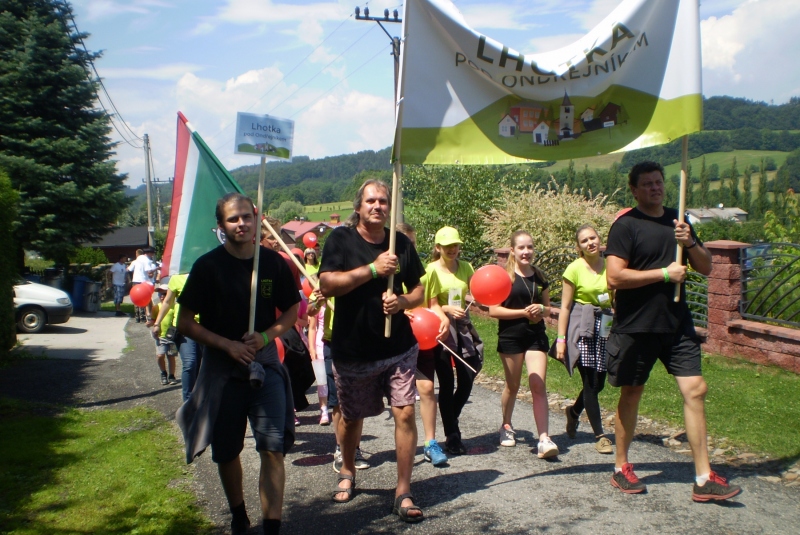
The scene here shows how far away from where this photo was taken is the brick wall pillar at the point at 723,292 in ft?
31.5

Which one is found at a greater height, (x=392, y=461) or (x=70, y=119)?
(x=70, y=119)

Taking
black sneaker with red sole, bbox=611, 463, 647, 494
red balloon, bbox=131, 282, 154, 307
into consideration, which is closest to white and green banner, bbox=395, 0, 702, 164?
black sneaker with red sole, bbox=611, 463, 647, 494

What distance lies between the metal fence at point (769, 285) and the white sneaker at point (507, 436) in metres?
4.76

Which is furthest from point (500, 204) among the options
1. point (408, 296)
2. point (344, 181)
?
point (344, 181)

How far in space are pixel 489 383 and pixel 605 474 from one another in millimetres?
3830

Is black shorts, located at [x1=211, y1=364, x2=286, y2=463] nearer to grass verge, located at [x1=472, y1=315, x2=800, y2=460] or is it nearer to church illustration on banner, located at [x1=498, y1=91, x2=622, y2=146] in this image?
church illustration on banner, located at [x1=498, y1=91, x2=622, y2=146]

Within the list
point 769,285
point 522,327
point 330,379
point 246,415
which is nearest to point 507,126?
point 522,327

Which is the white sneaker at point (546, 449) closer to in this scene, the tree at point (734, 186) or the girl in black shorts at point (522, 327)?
the girl in black shorts at point (522, 327)

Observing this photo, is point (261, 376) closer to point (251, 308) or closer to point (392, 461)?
point (251, 308)

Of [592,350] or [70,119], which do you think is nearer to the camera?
[592,350]

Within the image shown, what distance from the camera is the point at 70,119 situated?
77.5 ft

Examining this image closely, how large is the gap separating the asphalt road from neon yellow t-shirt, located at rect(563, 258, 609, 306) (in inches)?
47.7

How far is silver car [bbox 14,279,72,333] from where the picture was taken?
54.0 ft

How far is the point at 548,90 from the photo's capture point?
4836 mm
